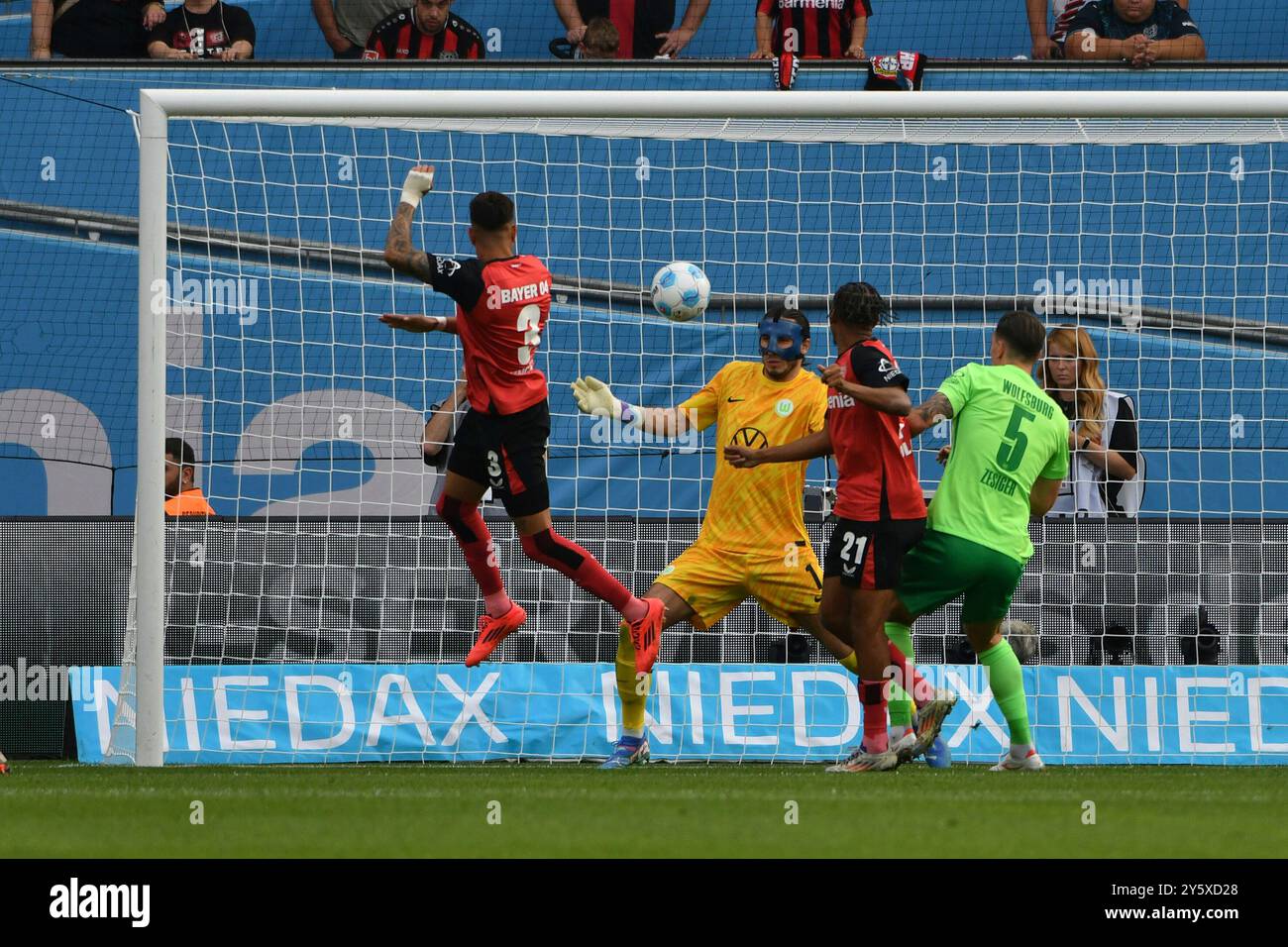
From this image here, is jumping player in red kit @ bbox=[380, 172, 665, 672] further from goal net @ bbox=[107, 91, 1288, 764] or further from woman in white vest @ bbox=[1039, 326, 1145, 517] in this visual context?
woman in white vest @ bbox=[1039, 326, 1145, 517]

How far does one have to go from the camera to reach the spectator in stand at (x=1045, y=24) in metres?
14.0

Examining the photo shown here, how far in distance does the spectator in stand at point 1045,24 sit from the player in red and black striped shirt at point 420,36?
4.31 metres

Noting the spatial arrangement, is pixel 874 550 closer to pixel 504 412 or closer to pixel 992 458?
pixel 992 458

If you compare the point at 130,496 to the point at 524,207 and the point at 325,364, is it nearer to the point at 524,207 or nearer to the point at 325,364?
the point at 325,364

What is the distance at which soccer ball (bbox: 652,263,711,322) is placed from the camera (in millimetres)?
8672

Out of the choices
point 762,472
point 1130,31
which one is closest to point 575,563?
point 762,472

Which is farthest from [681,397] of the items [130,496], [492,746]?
[130,496]

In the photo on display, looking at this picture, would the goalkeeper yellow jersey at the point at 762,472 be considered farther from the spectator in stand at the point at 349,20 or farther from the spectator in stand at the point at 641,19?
the spectator in stand at the point at 349,20

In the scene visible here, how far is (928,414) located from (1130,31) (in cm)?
720

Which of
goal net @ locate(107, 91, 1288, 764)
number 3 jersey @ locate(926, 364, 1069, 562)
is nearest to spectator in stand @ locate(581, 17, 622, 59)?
goal net @ locate(107, 91, 1288, 764)

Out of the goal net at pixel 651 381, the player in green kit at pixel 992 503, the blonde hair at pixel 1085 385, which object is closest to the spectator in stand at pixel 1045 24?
the goal net at pixel 651 381

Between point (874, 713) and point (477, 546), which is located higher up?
point (477, 546)

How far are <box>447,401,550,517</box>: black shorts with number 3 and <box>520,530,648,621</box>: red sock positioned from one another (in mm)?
151

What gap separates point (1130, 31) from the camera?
13.6 metres
